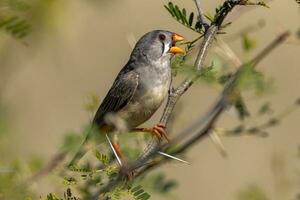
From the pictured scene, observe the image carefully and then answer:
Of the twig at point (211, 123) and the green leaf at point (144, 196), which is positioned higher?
the twig at point (211, 123)

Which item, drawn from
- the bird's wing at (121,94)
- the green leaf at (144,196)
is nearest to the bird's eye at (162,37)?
the bird's wing at (121,94)

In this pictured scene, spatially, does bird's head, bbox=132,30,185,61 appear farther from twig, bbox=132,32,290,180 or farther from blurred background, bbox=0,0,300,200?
twig, bbox=132,32,290,180

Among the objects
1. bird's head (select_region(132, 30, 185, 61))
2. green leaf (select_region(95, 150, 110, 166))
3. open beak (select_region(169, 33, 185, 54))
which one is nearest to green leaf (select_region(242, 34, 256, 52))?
green leaf (select_region(95, 150, 110, 166))

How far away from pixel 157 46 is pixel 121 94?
1.36 feet

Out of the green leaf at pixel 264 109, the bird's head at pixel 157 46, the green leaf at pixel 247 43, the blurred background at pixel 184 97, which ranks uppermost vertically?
the green leaf at pixel 247 43

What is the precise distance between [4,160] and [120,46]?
49.4 ft

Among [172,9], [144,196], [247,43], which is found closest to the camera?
[247,43]

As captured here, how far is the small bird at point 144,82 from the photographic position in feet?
17.3

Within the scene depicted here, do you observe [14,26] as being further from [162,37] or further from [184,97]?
[184,97]

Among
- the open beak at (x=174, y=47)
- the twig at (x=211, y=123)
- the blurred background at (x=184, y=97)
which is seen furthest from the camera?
the blurred background at (x=184, y=97)

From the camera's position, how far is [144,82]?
18.1 ft

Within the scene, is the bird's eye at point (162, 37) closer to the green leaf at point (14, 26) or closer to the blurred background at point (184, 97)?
the green leaf at point (14, 26)

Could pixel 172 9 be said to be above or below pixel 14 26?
below

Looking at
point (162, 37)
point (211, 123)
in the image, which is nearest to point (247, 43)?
point (211, 123)
